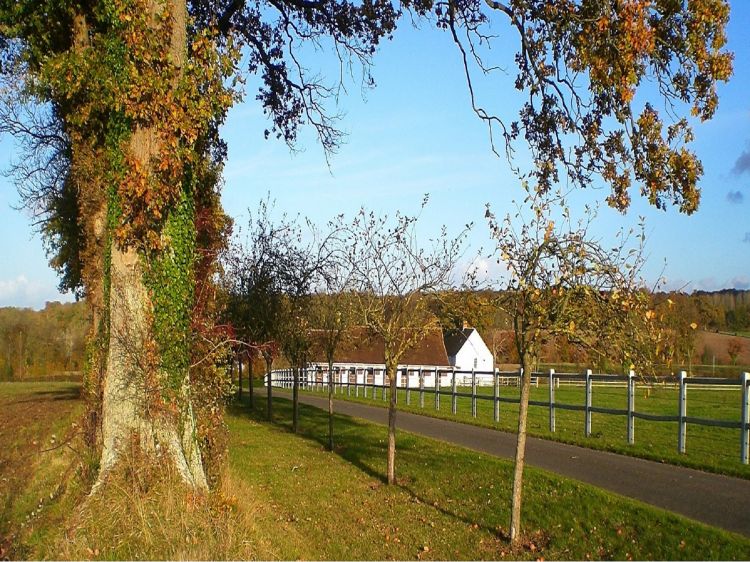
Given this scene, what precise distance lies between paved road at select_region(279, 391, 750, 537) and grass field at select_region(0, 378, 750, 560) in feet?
1.83

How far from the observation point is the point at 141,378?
8.82 metres

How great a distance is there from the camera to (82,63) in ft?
30.2

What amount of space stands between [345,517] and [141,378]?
396cm

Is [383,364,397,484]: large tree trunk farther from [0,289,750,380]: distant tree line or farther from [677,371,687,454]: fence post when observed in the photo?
[677,371,687,454]: fence post

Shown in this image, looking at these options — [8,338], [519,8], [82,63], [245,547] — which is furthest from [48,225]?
[8,338]

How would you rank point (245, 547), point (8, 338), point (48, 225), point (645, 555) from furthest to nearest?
point (8, 338)
point (48, 225)
point (645, 555)
point (245, 547)

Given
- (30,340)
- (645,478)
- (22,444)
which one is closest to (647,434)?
(645,478)

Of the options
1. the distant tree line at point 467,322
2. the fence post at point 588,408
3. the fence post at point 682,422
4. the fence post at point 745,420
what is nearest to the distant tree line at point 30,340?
the distant tree line at point 467,322

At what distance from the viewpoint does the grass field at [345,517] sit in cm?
721

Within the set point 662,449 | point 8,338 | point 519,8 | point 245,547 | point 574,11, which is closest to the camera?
point 245,547

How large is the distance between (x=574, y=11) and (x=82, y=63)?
6.28 metres

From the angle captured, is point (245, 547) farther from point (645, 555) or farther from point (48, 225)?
point (48, 225)

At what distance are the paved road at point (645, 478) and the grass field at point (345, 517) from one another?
56 cm

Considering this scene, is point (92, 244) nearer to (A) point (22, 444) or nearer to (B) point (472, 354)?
(A) point (22, 444)
